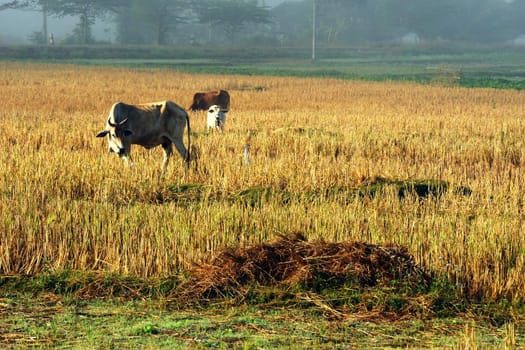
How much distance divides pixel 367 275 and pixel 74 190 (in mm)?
4818

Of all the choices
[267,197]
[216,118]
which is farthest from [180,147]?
[216,118]

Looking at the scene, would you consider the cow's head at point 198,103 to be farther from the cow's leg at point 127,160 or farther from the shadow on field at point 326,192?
the shadow on field at point 326,192

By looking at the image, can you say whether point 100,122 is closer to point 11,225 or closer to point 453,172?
point 453,172

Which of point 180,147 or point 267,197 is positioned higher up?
point 180,147

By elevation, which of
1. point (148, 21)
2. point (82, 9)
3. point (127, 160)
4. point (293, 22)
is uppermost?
point (82, 9)

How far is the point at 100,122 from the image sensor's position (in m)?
19.2

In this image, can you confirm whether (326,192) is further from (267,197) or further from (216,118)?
(216,118)

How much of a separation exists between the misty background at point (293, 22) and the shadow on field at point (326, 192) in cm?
8156

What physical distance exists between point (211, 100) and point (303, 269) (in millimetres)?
15990

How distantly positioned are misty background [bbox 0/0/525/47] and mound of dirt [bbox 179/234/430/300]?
8504cm

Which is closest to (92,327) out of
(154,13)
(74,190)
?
(74,190)

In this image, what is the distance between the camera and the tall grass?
24.7 ft

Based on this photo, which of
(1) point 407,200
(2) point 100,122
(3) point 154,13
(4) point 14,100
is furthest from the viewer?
(3) point 154,13

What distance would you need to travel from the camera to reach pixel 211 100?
22672mm
